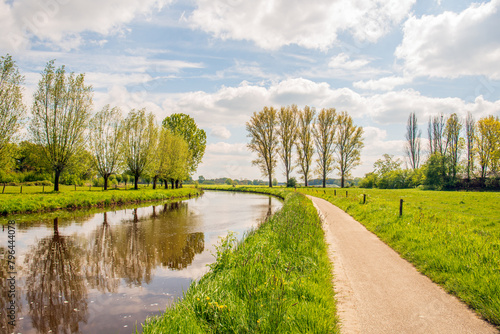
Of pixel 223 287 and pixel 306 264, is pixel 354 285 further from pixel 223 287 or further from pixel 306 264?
pixel 223 287

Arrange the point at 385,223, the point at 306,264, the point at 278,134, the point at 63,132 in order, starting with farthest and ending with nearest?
1. the point at 278,134
2. the point at 63,132
3. the point at 385,223
4. the point at 306,264

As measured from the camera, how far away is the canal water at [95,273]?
20.5 feet

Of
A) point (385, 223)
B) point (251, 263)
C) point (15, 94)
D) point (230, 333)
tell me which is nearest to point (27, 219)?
point (15, 94)

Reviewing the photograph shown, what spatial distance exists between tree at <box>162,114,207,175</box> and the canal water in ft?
143

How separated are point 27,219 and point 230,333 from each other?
19197mm

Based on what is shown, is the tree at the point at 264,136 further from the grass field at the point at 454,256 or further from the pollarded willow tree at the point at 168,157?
the grass field at the point at 454,256

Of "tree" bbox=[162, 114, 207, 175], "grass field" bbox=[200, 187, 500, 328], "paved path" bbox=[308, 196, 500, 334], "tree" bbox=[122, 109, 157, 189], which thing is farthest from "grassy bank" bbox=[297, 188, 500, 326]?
"tree" bbox=[162, 114, 207, 175]

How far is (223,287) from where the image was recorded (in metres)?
5.96

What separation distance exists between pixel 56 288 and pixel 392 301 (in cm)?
820

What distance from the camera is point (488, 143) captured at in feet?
157

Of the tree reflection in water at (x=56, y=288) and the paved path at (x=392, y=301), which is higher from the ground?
the paved path at (x=392, y=301)

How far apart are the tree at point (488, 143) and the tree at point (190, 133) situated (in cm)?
5049

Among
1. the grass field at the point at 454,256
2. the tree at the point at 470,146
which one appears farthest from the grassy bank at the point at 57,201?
the tree at the point at 470,146

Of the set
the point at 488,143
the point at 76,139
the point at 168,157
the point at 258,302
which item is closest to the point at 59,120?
the point at 76,139
